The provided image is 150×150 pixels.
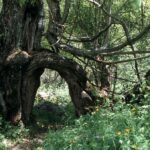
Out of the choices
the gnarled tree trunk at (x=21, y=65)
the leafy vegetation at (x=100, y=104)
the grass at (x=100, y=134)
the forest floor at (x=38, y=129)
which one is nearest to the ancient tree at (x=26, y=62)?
the gnarled tree trunk at (x=21, y=65)

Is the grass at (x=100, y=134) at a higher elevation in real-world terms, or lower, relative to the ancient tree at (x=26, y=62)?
lower

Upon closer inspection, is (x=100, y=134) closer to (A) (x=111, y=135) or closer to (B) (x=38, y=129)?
(A) (x=111, y=135)

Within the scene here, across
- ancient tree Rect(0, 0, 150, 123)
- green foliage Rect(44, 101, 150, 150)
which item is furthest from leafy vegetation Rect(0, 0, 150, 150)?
ancient tree Rect(0, 0, 150, 123)

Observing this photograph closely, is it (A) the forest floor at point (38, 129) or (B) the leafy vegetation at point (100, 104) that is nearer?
(B) the leafy vegetation at point (100, 104)

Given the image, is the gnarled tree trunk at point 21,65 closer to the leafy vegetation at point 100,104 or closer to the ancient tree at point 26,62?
the ancient tree at point 26,62

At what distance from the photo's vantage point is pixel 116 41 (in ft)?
46.1

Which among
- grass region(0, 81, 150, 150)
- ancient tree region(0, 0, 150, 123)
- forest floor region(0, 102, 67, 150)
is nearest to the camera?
grass region(0, 81, 150, 150)

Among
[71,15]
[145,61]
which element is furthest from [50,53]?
[145,61]

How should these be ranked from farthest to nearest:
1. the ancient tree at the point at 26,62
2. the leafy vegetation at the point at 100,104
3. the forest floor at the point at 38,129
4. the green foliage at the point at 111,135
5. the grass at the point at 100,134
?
the ancient tree at the point at 26,62 < the forest floor at the point at 38,129 < the leafy vegetation at the point at 100,104 < the grass at the point at 100,134 < the green foliage at the point at 111,135

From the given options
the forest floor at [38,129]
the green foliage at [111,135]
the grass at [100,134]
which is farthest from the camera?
the forest floor at [38,129]

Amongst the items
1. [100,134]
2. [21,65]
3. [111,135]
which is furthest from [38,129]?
[111,135]

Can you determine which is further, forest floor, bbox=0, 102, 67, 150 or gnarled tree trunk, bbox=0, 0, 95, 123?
gnarled tree trunk, bbox=0, 0, 95, 123

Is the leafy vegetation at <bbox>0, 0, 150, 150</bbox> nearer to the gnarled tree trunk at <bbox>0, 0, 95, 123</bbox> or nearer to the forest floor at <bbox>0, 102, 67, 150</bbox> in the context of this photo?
the forest floor at <bbox>0, 102, 67, 150</bbox>

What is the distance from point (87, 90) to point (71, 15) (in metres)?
3.57
